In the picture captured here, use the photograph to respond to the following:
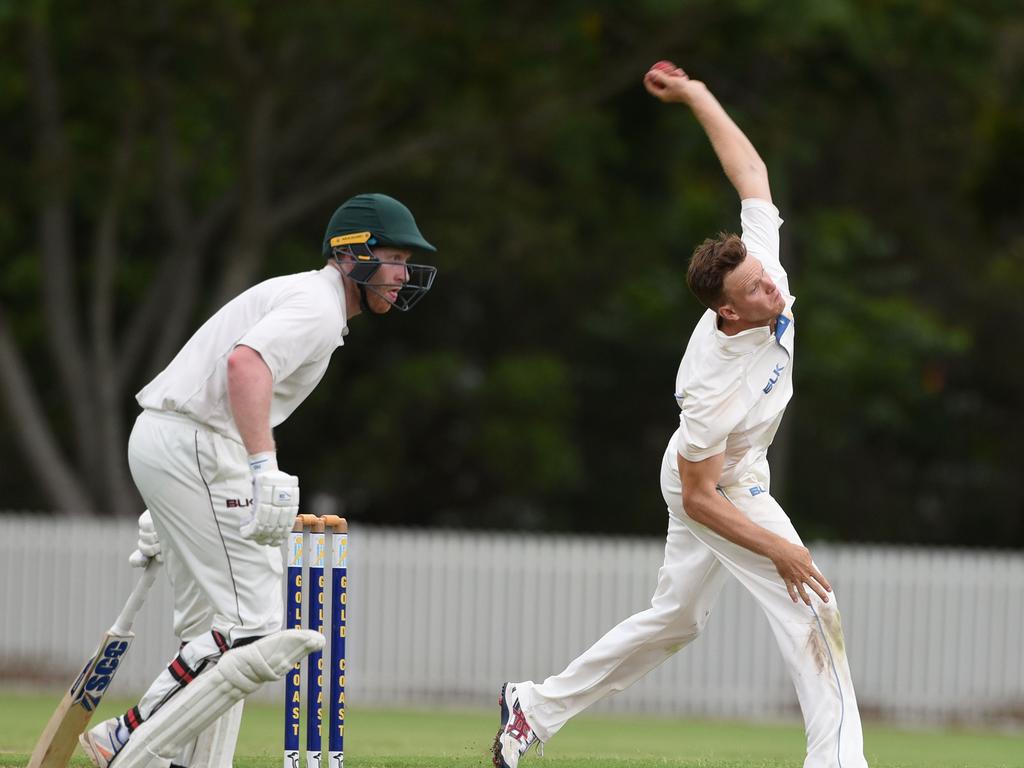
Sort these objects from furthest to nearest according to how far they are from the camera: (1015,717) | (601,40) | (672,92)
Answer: (601,40) < (1015,717) < (672,92)

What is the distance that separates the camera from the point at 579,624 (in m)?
14.3

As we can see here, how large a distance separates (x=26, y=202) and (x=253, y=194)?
8.80 feet

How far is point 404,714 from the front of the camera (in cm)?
1282

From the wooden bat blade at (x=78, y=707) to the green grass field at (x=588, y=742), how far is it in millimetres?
454

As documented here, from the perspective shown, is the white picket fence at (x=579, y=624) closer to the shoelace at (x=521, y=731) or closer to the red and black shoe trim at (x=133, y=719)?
the shoelace at (x=521, y=731)

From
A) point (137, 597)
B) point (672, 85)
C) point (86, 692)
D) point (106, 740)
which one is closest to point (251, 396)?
point (137, 597)

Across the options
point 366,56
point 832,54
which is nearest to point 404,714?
point 366,56

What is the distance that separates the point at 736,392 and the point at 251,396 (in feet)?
4.85

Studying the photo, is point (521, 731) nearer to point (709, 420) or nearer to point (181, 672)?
point (181, 672)

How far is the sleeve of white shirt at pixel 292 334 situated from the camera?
496 centimetres

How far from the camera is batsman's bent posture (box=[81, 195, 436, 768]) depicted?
495cm

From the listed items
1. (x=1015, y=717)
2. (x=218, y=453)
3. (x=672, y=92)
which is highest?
(x=672, y=92)

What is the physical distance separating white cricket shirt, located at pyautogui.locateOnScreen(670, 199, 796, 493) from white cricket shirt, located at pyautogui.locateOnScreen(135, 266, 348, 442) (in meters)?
1.11

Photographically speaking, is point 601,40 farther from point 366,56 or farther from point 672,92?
point 672,92
